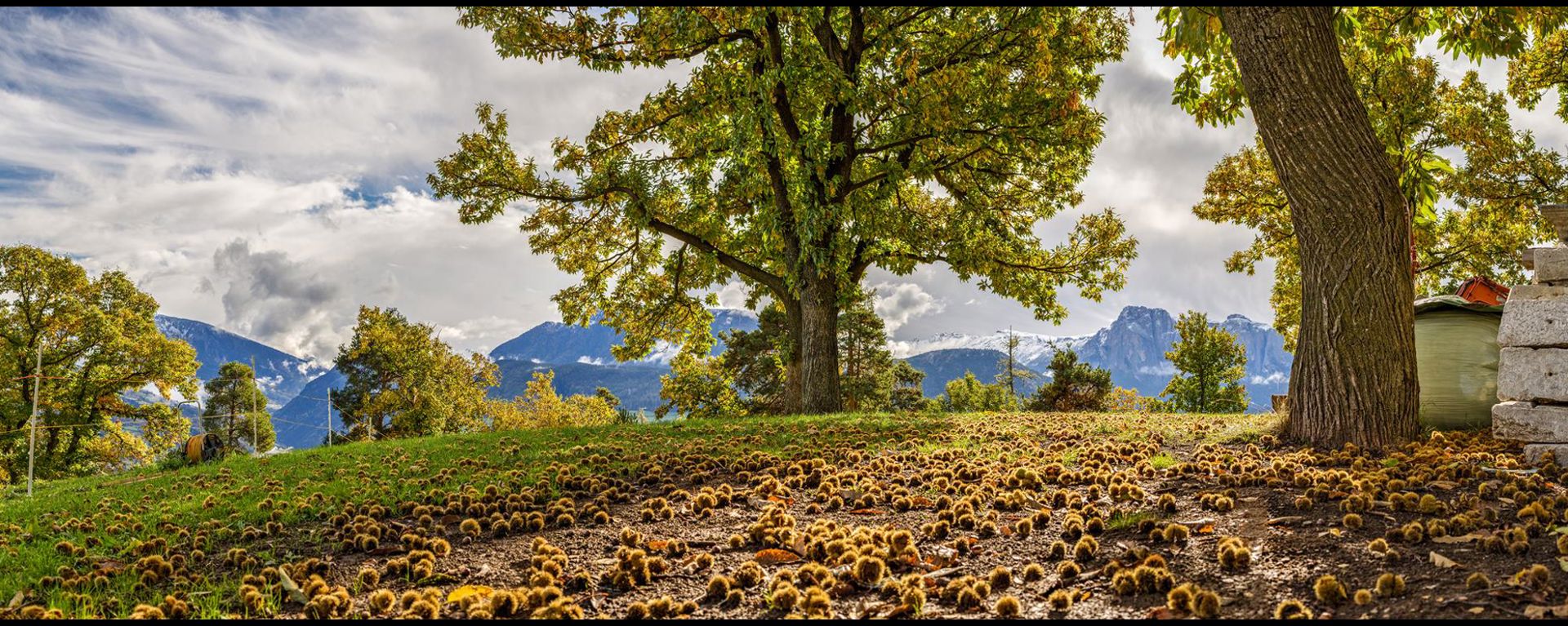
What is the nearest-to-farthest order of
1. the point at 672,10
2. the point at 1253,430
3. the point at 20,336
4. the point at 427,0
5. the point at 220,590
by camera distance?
the point at 220,590
the point at 427,0
the point at 1253,430
the point at 672,10
the point at 20,336

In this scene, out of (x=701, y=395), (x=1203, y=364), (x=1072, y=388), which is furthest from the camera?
(x=1203, y=364)

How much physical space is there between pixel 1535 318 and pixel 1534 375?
404 mm

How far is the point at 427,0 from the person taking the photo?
4137mm

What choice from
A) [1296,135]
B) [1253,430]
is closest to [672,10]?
[1296,135]

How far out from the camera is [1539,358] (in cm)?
543

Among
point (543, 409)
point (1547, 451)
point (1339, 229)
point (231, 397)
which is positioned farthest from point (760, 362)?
point (231, 397)

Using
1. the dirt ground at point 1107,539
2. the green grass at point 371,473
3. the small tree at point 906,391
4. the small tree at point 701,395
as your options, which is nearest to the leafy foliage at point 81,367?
the small tree at point 701,395

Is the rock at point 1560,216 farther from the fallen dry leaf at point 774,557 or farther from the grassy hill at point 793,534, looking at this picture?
the fallen dry leaf at point 774,557

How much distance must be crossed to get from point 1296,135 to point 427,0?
21.3 ft

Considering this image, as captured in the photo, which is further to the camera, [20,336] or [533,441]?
[20,336]

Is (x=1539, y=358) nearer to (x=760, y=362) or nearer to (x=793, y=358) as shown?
(x=793, y=358)

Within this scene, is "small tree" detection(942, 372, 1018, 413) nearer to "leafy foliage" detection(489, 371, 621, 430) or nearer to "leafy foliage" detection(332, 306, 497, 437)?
"leafy foliage" detection(489, 371, 621, 430)

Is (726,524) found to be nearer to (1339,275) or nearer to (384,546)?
(384,546)

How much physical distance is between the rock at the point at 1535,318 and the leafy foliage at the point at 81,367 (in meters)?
42.6
